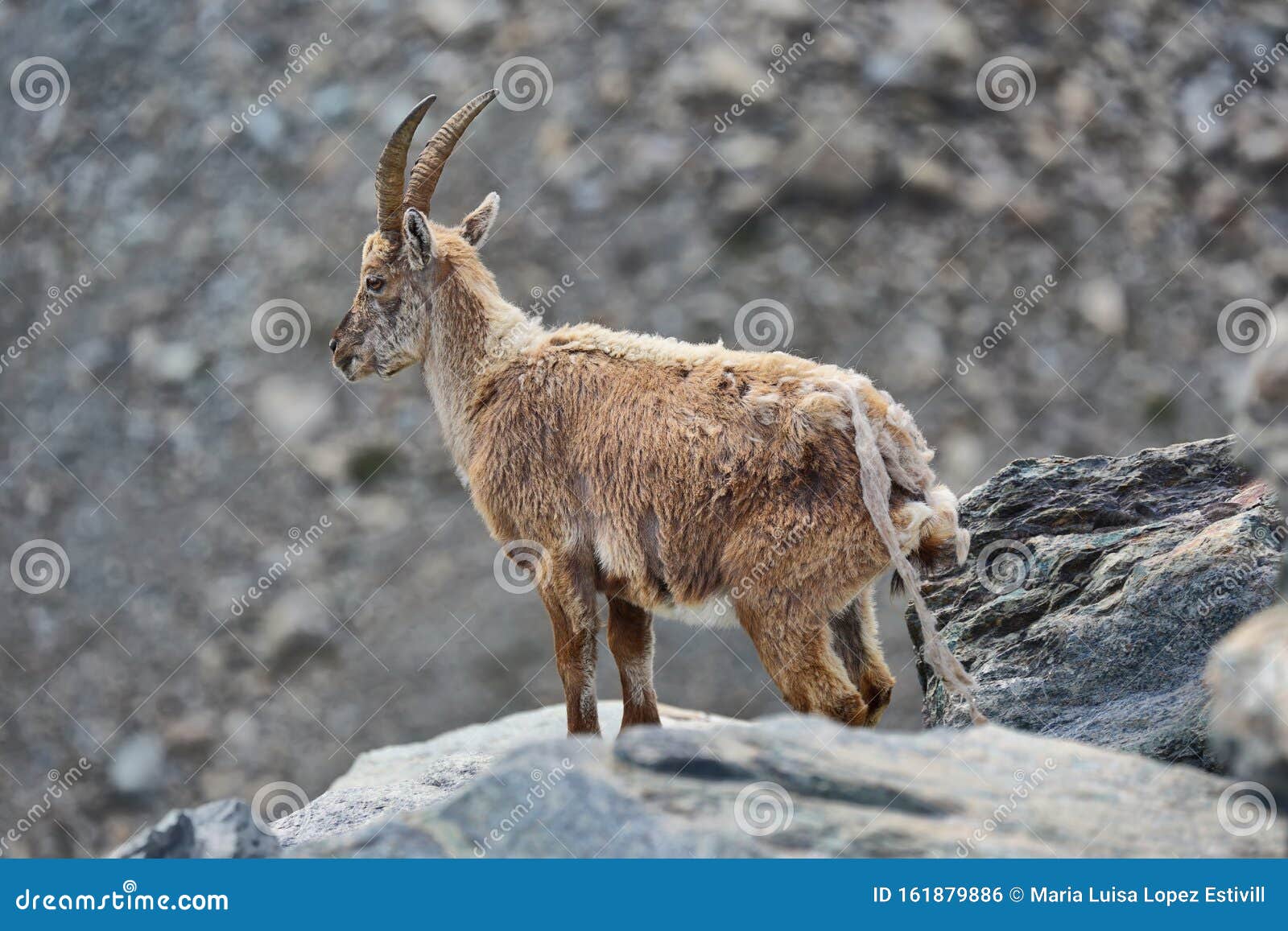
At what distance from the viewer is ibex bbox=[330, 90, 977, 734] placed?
6.80m

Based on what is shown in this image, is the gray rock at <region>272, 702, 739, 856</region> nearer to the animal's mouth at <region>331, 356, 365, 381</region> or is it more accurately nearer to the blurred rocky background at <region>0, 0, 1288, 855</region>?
the blurred rocky background at <region>0, 0, 1288, 855</region>

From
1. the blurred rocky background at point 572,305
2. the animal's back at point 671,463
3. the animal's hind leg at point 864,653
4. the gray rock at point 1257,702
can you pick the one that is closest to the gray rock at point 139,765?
the blurred rocky background at point 572,305

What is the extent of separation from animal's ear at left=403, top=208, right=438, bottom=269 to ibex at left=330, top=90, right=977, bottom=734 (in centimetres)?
2

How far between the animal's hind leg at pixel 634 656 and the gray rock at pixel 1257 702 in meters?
3.62

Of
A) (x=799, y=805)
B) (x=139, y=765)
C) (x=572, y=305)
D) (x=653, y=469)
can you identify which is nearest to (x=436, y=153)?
→ (x=653, y=469)

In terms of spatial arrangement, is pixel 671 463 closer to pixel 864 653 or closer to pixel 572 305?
pixel 864 653

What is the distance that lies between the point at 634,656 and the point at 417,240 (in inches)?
107

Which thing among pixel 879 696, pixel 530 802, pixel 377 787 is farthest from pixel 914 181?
pixel 530 802

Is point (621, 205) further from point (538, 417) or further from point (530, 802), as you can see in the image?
point (530, 802)

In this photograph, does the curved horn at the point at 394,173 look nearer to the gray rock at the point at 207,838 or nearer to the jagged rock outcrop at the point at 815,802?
the gray rock at the point at 207,838

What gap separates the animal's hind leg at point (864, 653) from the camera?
7230 millimetres

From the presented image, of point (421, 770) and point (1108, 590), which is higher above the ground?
point (1108, 590)

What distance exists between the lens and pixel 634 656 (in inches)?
312

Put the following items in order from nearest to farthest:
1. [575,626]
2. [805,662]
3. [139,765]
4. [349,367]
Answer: [805,662] < [575,626] < [349,367] < [139,765]
